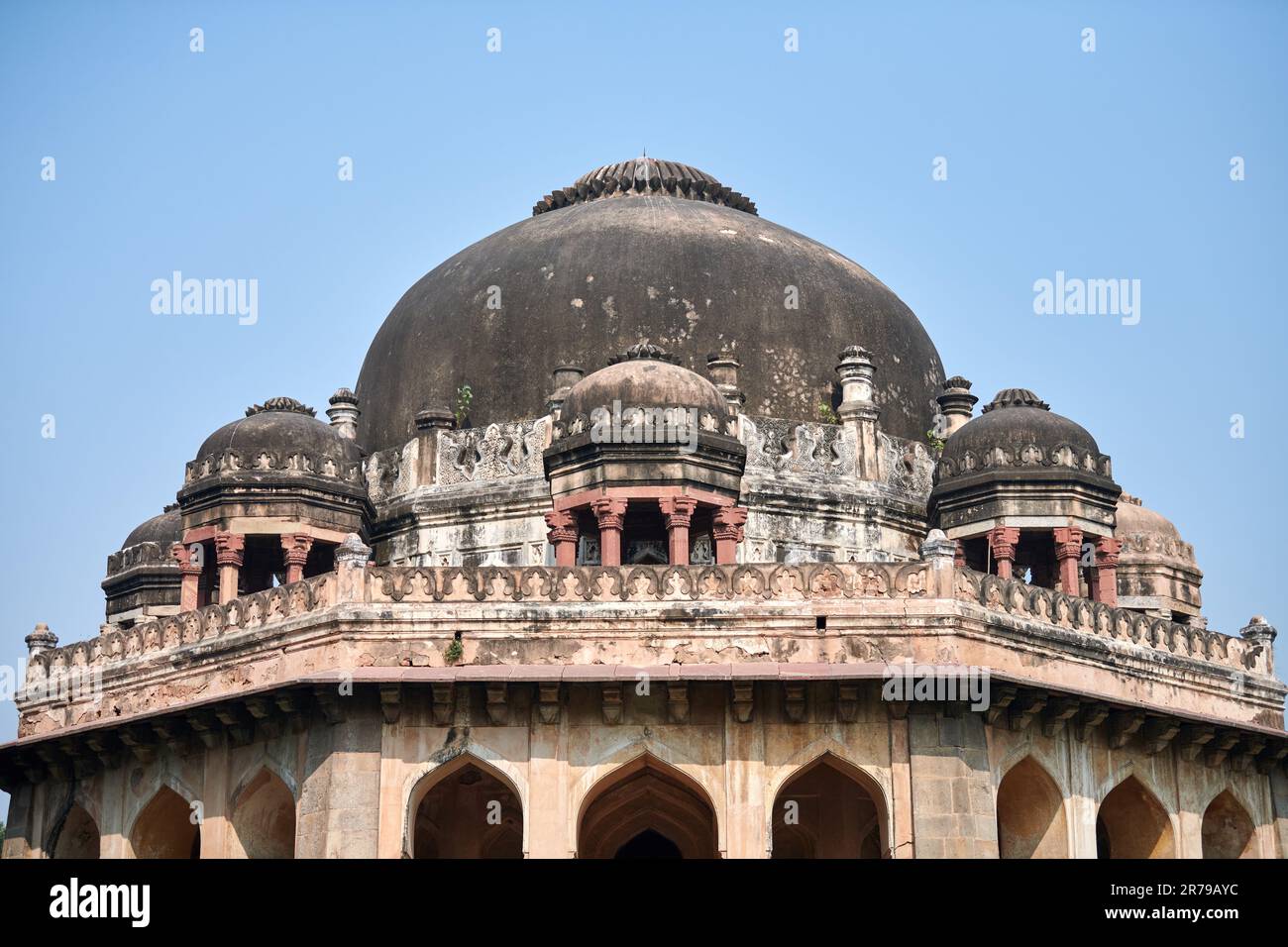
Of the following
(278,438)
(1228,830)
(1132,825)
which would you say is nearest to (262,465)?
(278,438)

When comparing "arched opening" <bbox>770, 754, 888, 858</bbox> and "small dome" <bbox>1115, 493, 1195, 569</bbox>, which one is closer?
"arched opening" <bbox>770, 754, 888, 858</bbox>

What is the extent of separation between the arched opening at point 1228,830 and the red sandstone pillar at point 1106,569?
2957 mm

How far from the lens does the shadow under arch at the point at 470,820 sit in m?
26.5

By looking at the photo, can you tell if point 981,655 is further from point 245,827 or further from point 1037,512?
point 245,827

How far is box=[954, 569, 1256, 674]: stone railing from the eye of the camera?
2531cm

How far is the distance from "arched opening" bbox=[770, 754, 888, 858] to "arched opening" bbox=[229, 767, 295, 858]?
18.9ft

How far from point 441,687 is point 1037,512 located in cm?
875

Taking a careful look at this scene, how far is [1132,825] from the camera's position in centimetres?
2716

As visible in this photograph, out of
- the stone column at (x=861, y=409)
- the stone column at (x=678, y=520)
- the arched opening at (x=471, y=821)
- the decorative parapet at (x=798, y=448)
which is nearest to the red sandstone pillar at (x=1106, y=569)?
the stone column at (x=861, y=409)

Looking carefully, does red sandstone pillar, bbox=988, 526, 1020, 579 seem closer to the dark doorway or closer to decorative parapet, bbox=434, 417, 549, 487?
the dark doorway

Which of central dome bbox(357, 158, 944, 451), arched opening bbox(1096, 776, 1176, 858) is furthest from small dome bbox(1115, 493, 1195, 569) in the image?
arched opening bbox(1096, 776, 1176, 858)
